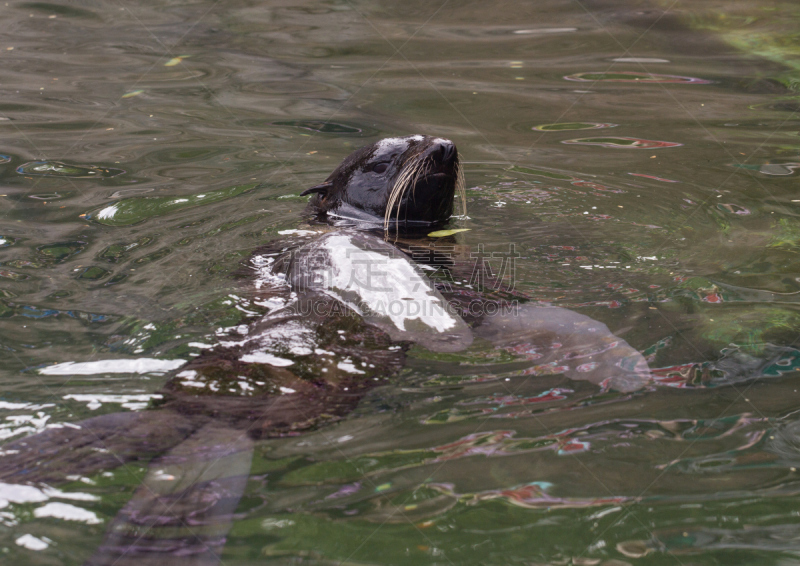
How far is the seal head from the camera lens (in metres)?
4.53

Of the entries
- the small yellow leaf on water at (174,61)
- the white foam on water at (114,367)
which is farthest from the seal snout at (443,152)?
the small yellow leaf on water at (174,61)

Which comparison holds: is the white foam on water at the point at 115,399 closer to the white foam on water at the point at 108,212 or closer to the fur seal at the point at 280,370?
the fur seal at the point at 280,370

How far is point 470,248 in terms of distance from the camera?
454 cm

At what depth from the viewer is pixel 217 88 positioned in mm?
8906

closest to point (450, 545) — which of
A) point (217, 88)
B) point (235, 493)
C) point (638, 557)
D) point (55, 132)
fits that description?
point (638, 557)

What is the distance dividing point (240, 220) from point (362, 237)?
5.02ft

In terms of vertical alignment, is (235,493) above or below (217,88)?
below

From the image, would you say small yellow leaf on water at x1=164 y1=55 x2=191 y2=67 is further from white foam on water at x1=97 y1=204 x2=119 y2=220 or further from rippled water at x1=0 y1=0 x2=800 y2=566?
white foam on water at x1=97 y1=204 x2=119 y2=220

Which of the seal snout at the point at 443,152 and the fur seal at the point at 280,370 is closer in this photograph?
the fur seal at the point at 280,370

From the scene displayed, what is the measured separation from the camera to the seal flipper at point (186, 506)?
6.98 feet

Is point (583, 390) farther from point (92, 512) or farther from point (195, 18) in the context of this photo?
point (195, 18)

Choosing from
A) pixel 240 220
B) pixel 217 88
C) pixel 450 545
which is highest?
pixel 217 88

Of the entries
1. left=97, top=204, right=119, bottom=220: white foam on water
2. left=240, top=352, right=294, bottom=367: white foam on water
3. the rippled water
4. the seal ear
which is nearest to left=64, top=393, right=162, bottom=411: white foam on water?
the rippled water

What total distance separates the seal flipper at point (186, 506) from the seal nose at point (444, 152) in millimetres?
2466
